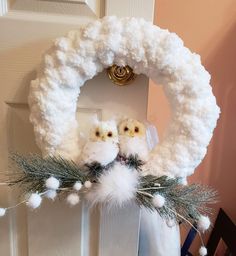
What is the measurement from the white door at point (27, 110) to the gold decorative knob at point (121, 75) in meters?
0.02

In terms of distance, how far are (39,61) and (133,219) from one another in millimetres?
457

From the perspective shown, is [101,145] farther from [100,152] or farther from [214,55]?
A: [214,55]

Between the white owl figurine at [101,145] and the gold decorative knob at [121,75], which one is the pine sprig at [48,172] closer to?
the white owl figurine at [101,145]

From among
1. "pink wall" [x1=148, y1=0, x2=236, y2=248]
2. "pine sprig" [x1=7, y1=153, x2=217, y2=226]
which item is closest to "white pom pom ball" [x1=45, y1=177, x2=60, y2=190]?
"pine sprig" [x1=7, y1=153, x2=217, y2=226]

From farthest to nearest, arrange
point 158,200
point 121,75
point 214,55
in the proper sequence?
point 214,55 < point 121,75 < point 158,200

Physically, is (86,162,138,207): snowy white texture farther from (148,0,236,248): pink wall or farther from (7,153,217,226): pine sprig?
(148,0,236,248): pink wall

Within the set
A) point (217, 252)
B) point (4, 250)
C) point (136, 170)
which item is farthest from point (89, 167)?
point (217, 252)

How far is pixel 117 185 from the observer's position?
0.66 metres

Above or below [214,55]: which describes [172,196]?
below

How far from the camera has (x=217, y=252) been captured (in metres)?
1.30

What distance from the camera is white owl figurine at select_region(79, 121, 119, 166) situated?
0.66 meters

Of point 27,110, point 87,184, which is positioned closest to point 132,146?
point 87,184

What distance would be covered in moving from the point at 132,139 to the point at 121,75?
0.55 ft

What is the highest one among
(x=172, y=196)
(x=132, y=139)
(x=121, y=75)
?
(x=121, y=75)
